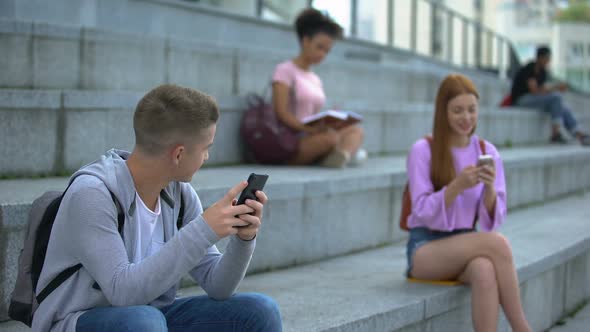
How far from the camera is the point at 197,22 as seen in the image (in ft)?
29.7

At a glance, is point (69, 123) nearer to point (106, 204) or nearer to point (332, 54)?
point (106, 204)

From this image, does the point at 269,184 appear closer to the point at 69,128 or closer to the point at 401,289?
the point at 401,289

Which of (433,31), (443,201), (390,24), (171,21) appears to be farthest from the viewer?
(433,31)

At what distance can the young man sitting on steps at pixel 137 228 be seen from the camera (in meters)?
2.33

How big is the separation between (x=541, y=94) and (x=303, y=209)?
26.6 feet

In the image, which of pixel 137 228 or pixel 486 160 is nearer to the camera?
pixel 137 228

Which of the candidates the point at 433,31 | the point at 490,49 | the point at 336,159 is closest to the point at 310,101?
the point at 336,159

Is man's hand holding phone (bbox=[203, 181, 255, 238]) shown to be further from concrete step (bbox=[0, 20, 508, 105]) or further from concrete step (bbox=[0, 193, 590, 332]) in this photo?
concrete step (bbox=[0, 20, 508, 105])

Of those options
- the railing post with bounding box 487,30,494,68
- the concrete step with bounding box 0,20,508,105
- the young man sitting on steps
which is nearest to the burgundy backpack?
the concrete step with bounding box 0,20,508,105

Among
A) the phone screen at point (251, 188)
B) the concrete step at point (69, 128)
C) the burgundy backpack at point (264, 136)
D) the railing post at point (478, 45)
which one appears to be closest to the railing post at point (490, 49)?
the railing post at point (478, 45)

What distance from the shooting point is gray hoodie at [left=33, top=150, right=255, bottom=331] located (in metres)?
2.32

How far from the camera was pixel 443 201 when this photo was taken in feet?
13.4

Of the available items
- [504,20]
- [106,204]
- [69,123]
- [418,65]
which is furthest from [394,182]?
[504,20]

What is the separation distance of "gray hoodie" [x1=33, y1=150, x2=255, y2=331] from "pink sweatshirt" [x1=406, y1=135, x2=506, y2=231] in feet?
6.46
